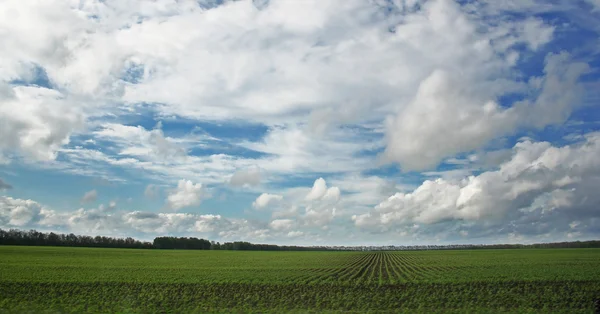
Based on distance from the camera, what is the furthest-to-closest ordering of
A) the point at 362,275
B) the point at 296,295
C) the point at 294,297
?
the point at 362,275
the point at 296,295
the point at 294,297

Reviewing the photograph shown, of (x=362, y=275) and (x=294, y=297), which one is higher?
(x=362, y=275)

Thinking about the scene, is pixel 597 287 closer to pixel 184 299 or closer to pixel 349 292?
pixel 349 292

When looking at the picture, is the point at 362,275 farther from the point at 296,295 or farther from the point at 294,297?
the point at 294,297

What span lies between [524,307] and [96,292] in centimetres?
3321

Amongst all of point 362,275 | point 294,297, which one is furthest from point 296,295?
point 362,275

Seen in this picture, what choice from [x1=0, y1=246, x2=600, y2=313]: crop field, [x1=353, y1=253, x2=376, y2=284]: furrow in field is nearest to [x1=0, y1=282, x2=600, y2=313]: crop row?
[x1=0, y1=246, x2=600, y2=313]: crop field

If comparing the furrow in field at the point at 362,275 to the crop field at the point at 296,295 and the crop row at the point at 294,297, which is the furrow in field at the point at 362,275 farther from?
the crop row at the point at 294,297

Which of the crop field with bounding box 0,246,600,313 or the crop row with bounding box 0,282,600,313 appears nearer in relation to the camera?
the crop field with bounding box 0,246,600,313

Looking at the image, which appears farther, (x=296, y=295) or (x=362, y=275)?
(x=362, y=275)

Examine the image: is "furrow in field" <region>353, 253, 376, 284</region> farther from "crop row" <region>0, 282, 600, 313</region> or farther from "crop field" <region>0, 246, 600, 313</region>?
"crop row" <region>0, 282, 600, 313</region>

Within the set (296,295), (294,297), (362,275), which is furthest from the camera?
(362,275)

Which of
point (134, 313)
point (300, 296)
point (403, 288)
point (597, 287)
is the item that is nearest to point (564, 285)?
point (597, 287)

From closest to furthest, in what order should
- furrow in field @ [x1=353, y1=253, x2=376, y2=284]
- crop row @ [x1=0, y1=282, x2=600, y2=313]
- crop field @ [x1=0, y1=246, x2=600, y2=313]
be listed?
crop field @ [x1=0, y1=246, x2=600, y2=313] → crop row @ [x1=0, y1=282, x2=600, y2=313] → furrow in field @ [x1=353, y1=253, x2=376, y2=284]

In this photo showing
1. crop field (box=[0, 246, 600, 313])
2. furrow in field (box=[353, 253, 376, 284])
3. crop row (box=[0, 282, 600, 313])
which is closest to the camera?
crop field (box=[0, 246, 600, 313])
